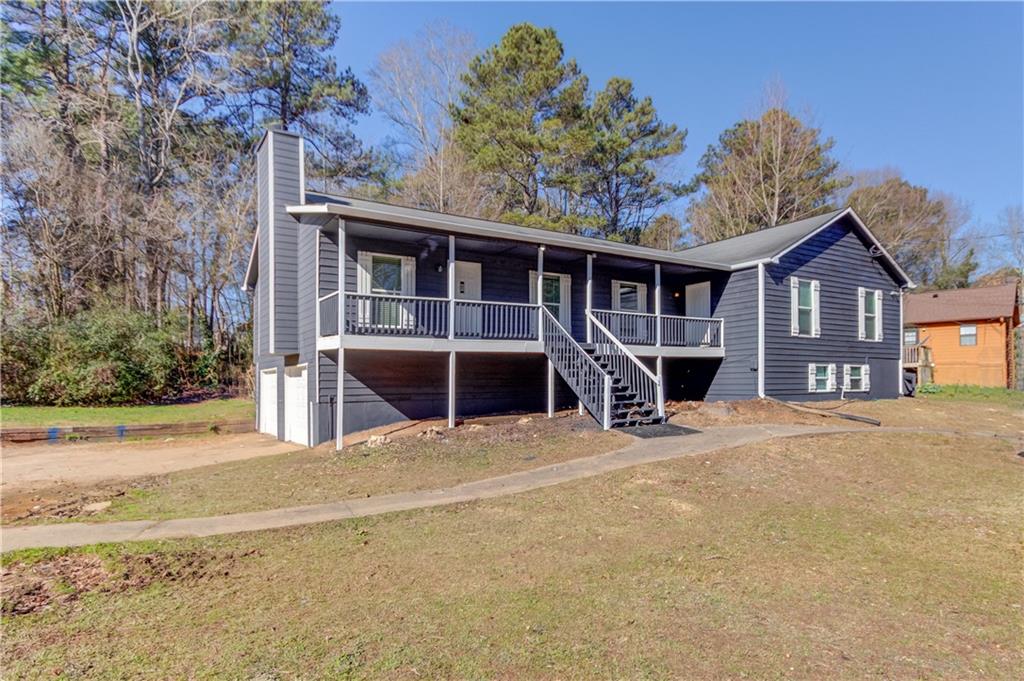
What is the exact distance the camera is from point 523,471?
7941 mm

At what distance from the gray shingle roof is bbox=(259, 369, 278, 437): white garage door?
12.8m

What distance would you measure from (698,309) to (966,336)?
20460 millimetres

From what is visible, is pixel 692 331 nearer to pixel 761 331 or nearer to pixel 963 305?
pixel 761 331

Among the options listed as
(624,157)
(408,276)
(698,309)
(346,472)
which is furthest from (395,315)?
(624,157)

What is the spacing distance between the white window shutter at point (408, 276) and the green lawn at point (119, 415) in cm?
705

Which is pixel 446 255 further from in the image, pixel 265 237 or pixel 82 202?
pixel 82 202

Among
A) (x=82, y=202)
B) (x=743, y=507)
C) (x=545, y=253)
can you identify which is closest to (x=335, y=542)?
(x=743, y=507)

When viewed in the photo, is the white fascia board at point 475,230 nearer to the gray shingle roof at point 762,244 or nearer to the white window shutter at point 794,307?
the gray shingle roof at point 762,244

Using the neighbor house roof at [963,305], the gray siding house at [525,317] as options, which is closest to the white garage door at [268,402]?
the gray siding house at [525,317]

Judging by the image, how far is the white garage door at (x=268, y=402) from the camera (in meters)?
14.1

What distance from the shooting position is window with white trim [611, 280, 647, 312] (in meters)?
16.0

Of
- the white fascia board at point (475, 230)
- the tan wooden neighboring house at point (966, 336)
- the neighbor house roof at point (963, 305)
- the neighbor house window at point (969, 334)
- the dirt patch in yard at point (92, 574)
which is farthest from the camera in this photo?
the neighbor house window at point (969, 334)

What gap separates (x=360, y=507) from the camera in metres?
6.38

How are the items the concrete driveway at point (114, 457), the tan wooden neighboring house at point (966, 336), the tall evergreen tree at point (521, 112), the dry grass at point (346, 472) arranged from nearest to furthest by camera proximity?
the dry grass at point (346, 472)
the concrete driveway at point (114, 457)
the tan wooden neighboring house at point (966, 336)
the tall evergreen tree at point (521, 112)
